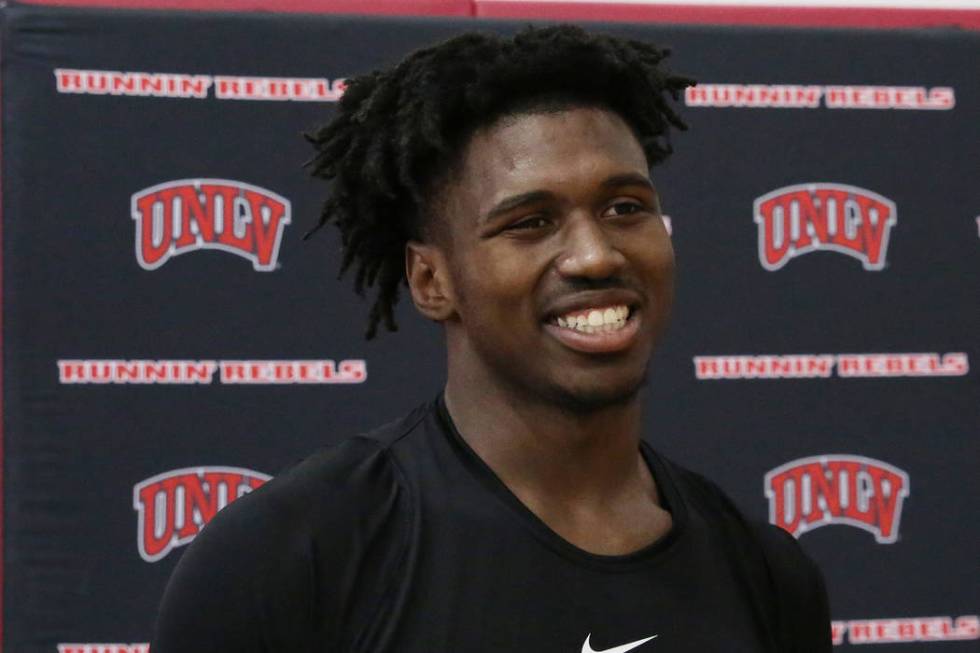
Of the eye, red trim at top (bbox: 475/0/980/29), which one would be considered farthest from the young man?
red trim at top (bbox: 475/0/980/29)

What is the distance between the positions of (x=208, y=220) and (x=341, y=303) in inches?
12.3

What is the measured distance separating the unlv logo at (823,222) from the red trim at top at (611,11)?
37cm

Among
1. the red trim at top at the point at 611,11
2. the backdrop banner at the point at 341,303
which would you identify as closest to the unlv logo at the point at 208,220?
the backdrop banner at the point at 341,303

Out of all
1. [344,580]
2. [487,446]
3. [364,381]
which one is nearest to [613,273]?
[487,446]

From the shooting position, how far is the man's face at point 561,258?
118 centimetres

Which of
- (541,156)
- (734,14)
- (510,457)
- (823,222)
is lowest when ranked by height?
A: (510,457)

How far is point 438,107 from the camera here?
1248 mm

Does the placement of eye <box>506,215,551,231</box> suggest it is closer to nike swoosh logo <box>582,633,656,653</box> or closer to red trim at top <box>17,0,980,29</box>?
nike swoosh logo <box>582,633,656,653</box>

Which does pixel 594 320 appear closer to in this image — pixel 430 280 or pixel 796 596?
pixel 430 280

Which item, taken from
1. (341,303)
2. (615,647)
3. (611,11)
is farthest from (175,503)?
(615,647)

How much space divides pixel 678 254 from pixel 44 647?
148 cm

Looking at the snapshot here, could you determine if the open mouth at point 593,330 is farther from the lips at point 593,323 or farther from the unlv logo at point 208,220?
the unlv logo at point 208,220

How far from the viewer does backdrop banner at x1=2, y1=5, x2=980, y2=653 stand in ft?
8.32

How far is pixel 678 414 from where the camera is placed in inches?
107
